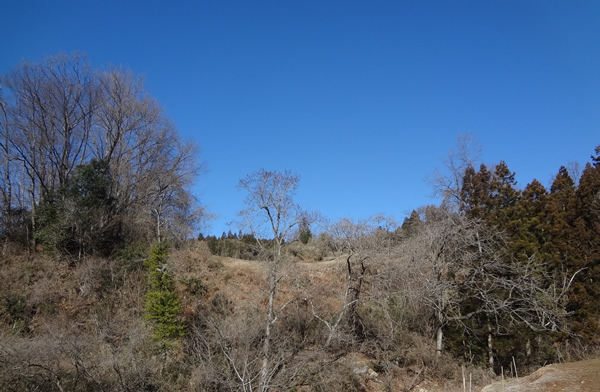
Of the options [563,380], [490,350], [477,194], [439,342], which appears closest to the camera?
[563,380]

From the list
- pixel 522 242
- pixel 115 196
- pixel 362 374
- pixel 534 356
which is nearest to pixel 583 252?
pixel 522 242

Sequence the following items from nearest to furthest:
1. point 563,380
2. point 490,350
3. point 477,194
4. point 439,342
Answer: point 563,380
point 490,350
point 439,342
point 477,194

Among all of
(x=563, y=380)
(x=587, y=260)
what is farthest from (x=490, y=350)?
(x=563, y=380)

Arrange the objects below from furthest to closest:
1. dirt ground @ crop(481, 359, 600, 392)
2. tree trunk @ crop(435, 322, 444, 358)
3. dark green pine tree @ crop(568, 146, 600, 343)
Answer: tree trunk @ crop(435, 322, 444, 358) < dark green pine tree @ crop(568, 146, 600, 343) < dirt ground @ crop(481, 359, 600, 392)

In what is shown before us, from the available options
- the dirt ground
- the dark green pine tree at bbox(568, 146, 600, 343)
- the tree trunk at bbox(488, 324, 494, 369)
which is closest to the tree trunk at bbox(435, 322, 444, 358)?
the tree trunk at bbox(488, 324, 494, 369)

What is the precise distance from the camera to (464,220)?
19.5 metres

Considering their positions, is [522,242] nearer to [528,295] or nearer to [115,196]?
[528,295]

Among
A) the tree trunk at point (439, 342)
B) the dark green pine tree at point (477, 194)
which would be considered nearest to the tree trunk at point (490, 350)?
the tree trunk at point (439, 342)

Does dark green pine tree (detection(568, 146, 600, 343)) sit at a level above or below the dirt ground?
above

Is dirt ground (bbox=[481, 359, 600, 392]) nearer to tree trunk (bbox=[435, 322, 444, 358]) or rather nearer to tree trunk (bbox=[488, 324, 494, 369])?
tree trunk (bbox=[488, 324, 494, 369])

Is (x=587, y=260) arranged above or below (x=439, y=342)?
above

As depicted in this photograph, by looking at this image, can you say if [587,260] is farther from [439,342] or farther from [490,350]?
[439,342]

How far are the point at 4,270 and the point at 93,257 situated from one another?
165 inches

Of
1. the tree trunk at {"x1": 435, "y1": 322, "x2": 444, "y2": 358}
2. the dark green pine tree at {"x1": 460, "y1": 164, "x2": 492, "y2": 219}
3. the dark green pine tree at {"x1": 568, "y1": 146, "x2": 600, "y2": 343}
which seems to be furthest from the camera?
the dark green pine tree at {"x1": 460, "y1": 164, "x2": 492, "y2": 219}
